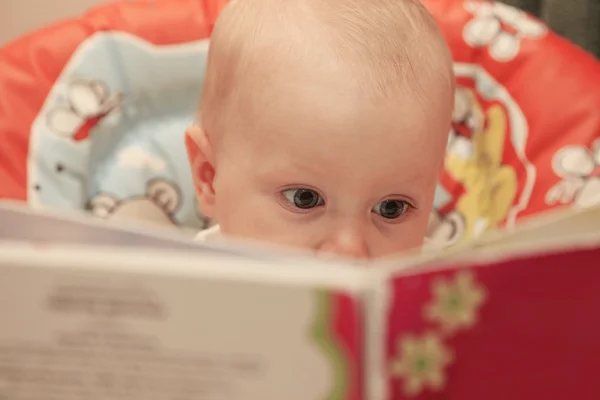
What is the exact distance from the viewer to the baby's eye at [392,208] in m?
0.63

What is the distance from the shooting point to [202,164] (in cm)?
75

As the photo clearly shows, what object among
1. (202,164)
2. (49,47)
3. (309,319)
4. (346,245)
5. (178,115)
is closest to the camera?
(309,319)

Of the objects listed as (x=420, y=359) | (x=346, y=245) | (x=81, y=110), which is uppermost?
(x=81, y=110)

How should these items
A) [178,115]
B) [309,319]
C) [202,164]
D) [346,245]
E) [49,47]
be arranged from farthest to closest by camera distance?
[178,115] → [49,47] → [202,164] → [346,245] → [309,319]

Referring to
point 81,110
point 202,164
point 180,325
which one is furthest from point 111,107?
point 180,325

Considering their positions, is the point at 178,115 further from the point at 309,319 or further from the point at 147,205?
the point at 309,319

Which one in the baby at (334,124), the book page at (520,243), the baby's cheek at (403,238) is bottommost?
the book page at (520,243)

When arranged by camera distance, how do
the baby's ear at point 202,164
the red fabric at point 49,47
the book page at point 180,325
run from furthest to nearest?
the red fabric at point 49,47, the baby's ear at point 202,164, the book page at point 180,325

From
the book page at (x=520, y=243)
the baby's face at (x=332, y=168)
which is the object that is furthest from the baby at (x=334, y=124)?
the book page at (x=520, y=243)

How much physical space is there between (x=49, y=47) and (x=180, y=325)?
769mm

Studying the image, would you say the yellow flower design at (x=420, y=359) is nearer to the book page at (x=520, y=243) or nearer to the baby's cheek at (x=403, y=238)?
the book page at (x=520, y=243)

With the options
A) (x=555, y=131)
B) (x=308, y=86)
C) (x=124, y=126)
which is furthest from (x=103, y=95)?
(x=555, y=131)

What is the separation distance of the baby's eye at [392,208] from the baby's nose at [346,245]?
0.06 meters

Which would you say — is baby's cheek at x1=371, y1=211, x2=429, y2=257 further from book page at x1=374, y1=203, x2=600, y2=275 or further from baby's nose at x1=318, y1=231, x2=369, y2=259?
book page at x1=374, y1=203, x2=600, y2=275
